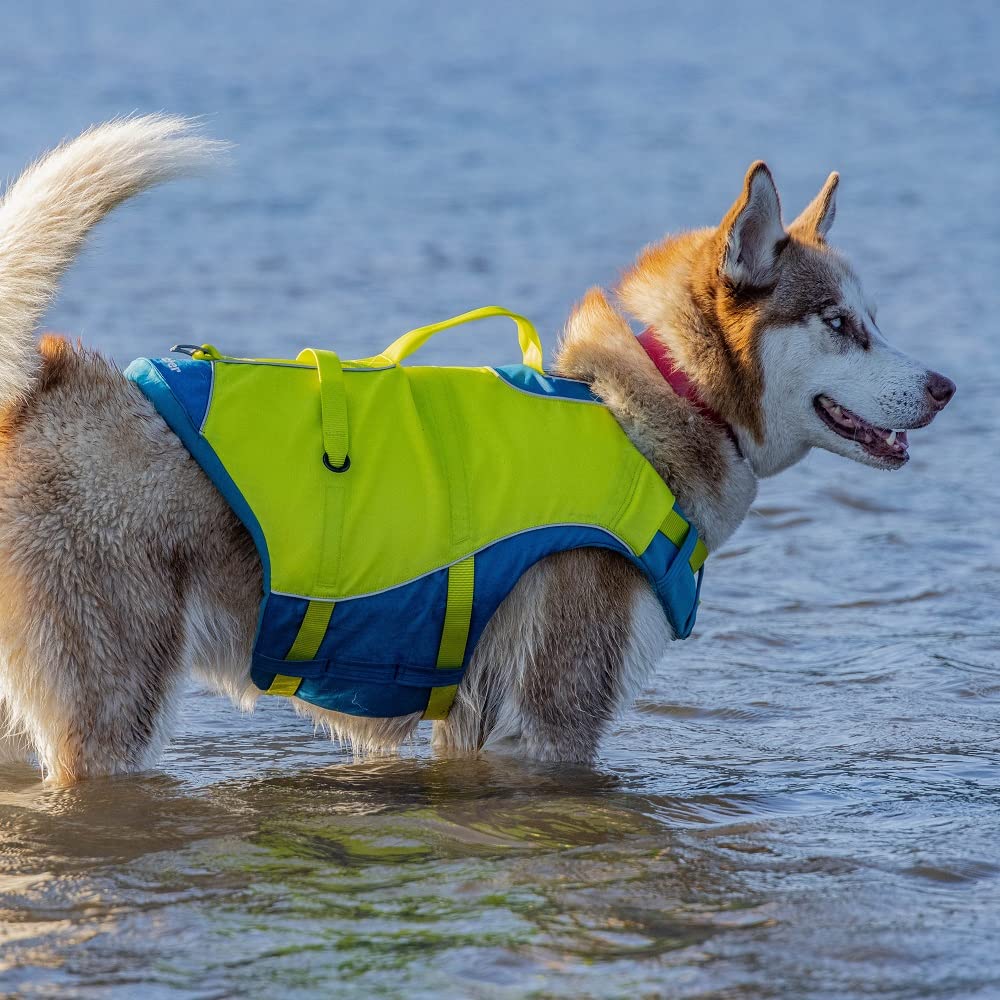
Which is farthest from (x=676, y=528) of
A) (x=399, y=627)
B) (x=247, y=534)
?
(x=247, y=534)

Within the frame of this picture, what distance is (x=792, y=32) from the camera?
30281 mm

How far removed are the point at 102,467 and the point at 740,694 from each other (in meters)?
2.55

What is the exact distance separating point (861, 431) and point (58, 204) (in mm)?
2256

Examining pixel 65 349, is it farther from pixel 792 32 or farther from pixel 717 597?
pixel 792 32

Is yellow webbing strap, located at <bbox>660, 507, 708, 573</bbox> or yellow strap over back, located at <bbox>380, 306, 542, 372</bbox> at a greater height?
yellow strap over back, located at <bbox>380, 306, 542, 372</bbox>

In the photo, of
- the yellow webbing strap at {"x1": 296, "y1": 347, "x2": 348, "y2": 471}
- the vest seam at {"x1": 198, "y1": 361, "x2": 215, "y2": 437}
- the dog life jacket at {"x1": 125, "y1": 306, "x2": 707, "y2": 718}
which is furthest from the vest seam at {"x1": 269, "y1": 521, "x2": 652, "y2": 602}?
the vest seam at {"x1": 198, "y1": 361, "x2": 215, "y2": 437}

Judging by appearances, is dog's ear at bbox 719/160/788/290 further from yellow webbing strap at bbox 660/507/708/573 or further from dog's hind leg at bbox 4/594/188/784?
dog's hind leg at bbox 4/594/188/784

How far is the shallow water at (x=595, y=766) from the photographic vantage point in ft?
9.65

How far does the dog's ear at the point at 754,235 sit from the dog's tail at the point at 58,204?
1.40m

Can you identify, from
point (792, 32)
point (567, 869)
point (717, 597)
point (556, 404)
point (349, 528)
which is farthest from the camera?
point (792, 32)

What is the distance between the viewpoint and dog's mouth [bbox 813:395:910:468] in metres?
4.12

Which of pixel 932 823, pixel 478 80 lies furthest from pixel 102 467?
pixel 478 80

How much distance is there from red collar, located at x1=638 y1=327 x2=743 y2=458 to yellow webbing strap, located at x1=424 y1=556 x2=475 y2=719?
0.80 meters

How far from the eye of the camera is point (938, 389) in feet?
13.4
